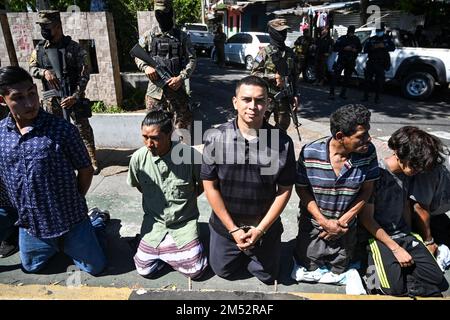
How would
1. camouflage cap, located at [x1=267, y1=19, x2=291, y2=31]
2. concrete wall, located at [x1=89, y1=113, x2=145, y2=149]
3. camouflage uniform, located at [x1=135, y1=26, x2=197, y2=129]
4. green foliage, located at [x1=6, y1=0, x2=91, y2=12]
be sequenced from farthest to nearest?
green foliage, located at [x1=6, y1=0, x2=91, y2=12]
concrete wall, located at [x1=89, y1=113, x2=145, y2=149]
camouflage cap, located at [x1=267, y1=19, x2=291, y2=31]
camouflage uniform, located at [x1=135, y1=26, x2=197, y2=129]

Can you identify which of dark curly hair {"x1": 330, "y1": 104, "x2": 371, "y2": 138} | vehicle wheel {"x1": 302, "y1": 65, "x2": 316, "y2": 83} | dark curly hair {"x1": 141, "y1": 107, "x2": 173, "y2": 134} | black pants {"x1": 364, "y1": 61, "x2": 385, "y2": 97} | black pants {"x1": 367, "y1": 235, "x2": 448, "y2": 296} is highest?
dark curly hair {"x1": 330, "y1": 104, "x2": 371, "y2": 138}

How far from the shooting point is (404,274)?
2.36 m

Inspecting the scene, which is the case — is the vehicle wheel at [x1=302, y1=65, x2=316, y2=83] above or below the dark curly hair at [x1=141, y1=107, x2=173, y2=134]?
below

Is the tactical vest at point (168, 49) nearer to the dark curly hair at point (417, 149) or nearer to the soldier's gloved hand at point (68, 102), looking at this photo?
the soldier's gloved hand at point (68, 102)

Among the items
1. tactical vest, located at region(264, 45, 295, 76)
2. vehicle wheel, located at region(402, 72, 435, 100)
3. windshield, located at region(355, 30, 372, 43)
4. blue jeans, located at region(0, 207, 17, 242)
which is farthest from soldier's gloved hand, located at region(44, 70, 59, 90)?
windshield, located at region(355, 30, 372, 43)

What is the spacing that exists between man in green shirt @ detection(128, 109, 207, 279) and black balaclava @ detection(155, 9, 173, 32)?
192 centimetres

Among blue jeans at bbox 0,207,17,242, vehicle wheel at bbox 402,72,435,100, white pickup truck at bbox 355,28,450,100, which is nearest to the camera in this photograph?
blue jeans at bbox 0,207,17,242

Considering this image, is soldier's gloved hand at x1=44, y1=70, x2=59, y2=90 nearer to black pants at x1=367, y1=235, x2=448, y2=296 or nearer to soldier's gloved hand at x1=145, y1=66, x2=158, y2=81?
soldier's gloved hand at x1=145, y1=66, x2=158, y2=81

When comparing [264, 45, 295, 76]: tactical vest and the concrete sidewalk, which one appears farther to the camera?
[264, 45, 295, 76]: tactical vest

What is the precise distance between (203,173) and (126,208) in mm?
1587

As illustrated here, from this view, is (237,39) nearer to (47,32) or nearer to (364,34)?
(364,34)

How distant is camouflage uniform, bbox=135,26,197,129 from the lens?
13.8 feet

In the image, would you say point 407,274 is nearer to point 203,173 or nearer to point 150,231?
point 203,173

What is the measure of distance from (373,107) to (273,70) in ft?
15.1
